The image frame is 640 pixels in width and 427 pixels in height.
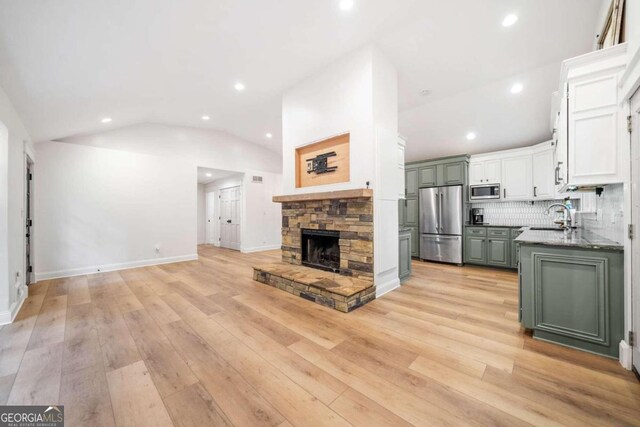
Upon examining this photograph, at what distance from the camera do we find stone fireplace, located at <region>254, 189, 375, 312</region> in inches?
119

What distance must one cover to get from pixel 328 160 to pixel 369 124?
857 mm

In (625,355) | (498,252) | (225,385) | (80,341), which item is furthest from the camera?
(498,252)

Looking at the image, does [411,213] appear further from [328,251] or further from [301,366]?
[301,366]

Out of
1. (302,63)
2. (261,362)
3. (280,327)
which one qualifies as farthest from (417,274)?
(302,63)

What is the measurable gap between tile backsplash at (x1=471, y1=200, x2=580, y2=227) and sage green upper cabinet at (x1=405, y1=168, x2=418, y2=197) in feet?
4.36

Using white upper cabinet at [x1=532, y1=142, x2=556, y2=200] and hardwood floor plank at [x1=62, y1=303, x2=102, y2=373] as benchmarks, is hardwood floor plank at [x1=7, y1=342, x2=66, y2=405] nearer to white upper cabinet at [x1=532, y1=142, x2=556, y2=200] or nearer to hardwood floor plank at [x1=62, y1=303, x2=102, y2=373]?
hardwood floor plank at [x1=62, y1=303, x2=102, y2=373]

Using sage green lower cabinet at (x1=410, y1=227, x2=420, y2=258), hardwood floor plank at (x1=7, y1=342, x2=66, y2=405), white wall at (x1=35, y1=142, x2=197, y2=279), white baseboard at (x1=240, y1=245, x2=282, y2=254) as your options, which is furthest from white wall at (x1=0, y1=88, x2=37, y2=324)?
sage green lower cabinet at (x1=410, y1=227, x2=420, y2=258)

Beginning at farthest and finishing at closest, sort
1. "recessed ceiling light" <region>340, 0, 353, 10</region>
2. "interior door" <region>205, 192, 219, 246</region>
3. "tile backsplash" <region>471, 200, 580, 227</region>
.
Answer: "interior door" <region>205, 192, 219, 246</region>
"tile backsplash" <region>471, 200, 580, 227</region>
"recessed ceiling light" <region>340, 0, 353, 10</region>

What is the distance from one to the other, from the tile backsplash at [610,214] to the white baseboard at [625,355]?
2.53 ft

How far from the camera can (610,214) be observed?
2.20m

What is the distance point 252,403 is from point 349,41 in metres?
3.90

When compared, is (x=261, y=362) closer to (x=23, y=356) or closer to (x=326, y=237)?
(x=23, y=356)

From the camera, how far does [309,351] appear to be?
77.5 inches

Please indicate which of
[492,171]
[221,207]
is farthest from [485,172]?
[221,207]
